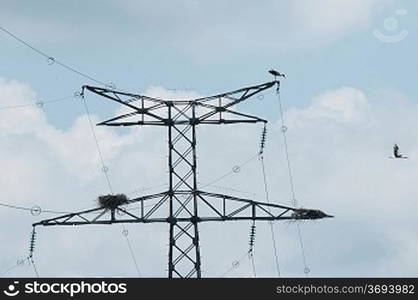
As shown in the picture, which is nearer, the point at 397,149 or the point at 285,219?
the point at 397,149

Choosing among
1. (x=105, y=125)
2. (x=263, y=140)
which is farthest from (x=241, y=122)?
(x=105, y=125)

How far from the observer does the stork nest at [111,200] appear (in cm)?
8488

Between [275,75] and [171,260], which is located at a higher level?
[275,75]

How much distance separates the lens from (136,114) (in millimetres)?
85188

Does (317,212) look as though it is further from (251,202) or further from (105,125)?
(105,125)

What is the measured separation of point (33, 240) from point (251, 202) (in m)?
12.4

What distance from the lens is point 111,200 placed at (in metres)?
85.0

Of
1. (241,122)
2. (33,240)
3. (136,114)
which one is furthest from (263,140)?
(33,240)

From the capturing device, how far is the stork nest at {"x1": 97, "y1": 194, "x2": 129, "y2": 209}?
3342 inches

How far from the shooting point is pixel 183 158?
83.9 m

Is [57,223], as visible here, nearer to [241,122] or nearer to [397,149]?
[241,122]

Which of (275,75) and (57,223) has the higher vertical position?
(275,75)

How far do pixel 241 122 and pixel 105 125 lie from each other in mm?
7686

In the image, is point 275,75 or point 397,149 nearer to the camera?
point 397,149
